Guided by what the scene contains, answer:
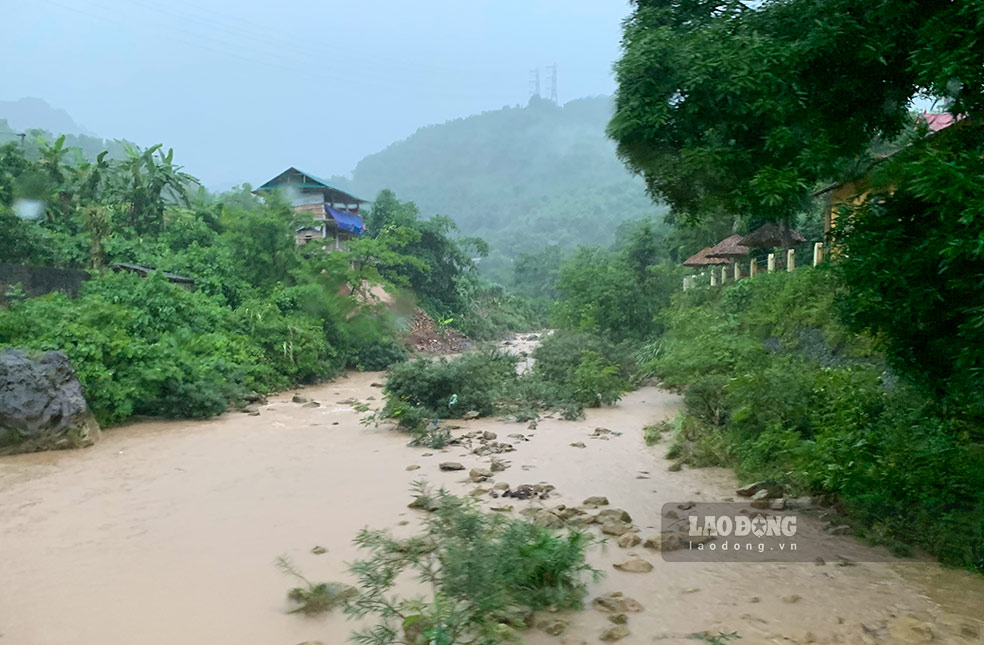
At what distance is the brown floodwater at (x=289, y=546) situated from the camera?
471 centimetres

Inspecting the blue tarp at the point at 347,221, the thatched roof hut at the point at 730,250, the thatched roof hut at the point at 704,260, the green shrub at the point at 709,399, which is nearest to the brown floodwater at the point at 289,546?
the green shrub at the point at 709,399

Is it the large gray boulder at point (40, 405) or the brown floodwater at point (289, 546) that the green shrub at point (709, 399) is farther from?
the large gray boulder at point (40, 405)

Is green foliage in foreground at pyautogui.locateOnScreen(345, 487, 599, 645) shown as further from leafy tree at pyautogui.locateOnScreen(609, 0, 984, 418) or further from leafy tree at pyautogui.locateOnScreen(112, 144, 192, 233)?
leafy tree at pyautogui.locateOnScreen(112, 144, 192, 233)

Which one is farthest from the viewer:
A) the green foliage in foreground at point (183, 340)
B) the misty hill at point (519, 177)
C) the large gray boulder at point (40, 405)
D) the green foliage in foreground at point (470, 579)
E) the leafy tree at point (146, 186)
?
the misty hill at point (519, 177)

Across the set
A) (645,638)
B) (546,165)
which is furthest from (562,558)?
(546,165)

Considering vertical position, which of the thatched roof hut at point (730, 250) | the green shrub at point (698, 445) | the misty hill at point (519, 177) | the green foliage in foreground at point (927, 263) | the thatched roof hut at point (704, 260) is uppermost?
the misty hill at point (519, 177)

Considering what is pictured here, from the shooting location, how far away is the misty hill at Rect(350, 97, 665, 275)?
8012 centimetres

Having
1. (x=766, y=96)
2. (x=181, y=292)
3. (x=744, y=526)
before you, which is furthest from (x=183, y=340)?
(x=766, y=96)

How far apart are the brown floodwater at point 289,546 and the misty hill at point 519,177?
58312 millimetres

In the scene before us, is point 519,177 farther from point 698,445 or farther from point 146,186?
point 698,445

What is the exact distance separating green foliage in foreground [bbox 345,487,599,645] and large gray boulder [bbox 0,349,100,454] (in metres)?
7.46

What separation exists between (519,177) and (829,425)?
102825mm

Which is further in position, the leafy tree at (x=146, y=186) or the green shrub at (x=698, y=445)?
the leafy tree at (x=146, y=186)

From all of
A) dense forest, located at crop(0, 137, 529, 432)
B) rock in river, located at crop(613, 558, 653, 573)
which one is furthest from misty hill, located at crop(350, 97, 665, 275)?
rock in river, located at crop(613, 558, 653, 573)
